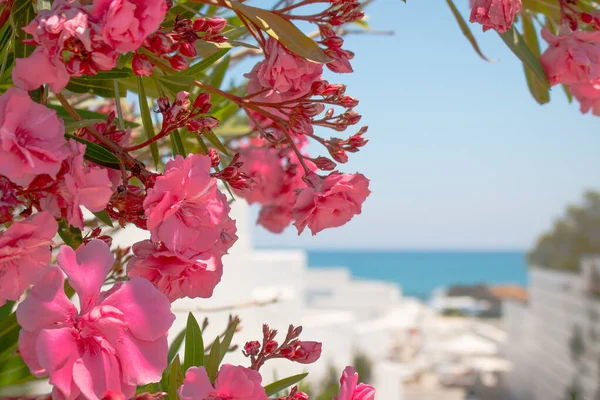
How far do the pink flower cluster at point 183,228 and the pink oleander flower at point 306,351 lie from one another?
147 millimetres

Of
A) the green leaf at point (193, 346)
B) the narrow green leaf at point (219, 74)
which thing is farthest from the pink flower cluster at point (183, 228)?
the narrow green leaf at point (219, 74)

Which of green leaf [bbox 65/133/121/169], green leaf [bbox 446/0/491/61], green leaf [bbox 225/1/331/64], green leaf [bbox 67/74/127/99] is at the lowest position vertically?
green leaf [bbox 65/133/121/169]

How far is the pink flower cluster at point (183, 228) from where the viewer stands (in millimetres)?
455

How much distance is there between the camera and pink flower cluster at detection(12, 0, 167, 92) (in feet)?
1.26

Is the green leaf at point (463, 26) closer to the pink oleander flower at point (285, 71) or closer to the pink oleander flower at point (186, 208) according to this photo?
the pink oleander flower at point (285, 71)

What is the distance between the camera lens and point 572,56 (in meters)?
0.78

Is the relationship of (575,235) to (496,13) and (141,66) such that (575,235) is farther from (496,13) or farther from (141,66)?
(141,66)

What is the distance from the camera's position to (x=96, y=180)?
0.44 m

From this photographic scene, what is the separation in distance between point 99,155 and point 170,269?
0.10 metres

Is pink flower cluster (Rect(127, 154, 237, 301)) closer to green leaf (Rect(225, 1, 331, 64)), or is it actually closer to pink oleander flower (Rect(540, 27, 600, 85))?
green leaf (Rect(225, 1, 331, 64))

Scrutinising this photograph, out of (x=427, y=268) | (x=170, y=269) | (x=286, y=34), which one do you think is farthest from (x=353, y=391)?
(x=427, y=268)

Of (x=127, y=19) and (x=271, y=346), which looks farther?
(x=271, y=346)

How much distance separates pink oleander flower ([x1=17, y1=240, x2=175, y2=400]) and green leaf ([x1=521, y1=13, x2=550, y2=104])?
24.4 inches

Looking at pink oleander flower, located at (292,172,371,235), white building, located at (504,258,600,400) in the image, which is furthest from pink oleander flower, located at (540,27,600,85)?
white building, located at (504,258,600,400)
